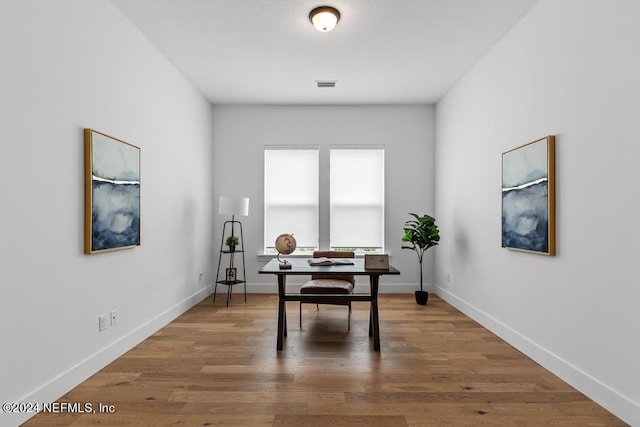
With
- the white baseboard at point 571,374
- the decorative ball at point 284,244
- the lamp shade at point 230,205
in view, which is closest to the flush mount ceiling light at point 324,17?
the decorative ball at point 284,244

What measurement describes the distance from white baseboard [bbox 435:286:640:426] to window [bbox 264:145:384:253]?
237cm

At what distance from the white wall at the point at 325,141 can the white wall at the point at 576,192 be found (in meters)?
1.83

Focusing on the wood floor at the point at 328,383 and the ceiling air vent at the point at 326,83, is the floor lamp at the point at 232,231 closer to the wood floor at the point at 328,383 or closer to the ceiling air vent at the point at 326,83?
the wood floor at the point at 328,383

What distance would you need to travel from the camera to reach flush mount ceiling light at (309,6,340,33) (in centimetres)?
328

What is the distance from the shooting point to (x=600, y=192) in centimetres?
250

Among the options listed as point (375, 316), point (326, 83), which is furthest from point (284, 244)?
point (326, 83)

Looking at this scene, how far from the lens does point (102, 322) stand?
307cm

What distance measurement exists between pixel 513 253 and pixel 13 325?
386cm

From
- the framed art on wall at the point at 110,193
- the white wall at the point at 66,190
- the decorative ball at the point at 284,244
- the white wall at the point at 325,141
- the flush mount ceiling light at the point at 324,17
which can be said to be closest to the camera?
the white wall at the point at 66,190

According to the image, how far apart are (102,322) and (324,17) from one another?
3.12 meters

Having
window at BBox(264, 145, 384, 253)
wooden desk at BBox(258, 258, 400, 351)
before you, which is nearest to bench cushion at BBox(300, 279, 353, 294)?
wooden desk at BBox(258, 258, 400, 351)

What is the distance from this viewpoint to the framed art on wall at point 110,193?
2852mm

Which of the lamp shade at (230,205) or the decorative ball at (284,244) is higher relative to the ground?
the lamp shade at (230,205)

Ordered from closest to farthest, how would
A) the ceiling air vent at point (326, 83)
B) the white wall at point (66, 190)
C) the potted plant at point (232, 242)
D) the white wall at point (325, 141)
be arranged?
the white wall at point (66, 190)
the ceiling air vent at point (326, 83)
the potted plant at point (232, 242)
the white wall at point (325, 141)
